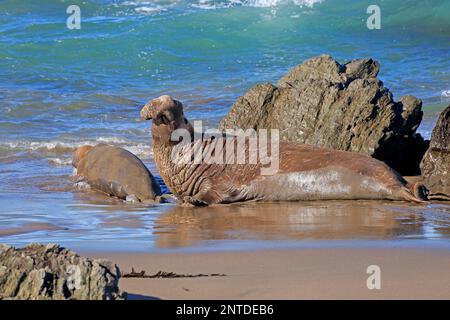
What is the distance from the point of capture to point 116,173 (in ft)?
30.2

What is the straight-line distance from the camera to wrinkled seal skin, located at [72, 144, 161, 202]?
8.91m

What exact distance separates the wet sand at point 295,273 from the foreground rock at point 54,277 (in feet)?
1.40

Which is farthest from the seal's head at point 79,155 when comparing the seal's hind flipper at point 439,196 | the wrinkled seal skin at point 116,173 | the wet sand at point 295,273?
the wet sand at point 295,273

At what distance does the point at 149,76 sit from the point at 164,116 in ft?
37.7

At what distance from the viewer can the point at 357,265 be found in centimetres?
530

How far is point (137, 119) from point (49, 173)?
15.0ft


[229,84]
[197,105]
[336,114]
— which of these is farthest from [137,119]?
[336,114]

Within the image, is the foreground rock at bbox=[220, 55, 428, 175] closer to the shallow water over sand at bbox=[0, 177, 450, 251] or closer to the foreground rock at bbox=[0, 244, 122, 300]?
the shallow water over sand at bbox=[0, 177, 450, 251]

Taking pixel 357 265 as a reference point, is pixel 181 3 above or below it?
above

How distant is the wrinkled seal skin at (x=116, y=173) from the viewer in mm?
8906

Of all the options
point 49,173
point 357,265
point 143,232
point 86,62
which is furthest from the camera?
point 86,62

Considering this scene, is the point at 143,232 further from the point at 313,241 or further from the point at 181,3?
the point at 181,3

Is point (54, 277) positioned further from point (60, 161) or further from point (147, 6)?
point (147, 6)
